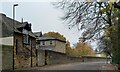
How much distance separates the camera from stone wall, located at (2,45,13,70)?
108ft

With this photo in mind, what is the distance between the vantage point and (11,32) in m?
40.1

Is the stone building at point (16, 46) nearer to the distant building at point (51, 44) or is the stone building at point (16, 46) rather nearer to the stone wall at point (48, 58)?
the stone wall at point (48, 58)

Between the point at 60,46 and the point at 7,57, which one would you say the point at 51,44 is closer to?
the point at 60,46

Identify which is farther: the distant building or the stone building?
the distant building

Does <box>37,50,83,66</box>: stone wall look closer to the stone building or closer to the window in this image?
the stone building

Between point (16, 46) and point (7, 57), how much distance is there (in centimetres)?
460

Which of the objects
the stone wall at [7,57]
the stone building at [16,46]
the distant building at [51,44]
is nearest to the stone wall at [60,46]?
the distant building at [51,44]

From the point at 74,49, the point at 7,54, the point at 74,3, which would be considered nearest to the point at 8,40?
the point at 7,54

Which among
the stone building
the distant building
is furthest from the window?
the distant building

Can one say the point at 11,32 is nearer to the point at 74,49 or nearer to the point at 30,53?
the point at 30,53

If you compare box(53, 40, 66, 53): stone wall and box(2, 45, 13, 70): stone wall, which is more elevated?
box(53, 40, 66, 53): stone wall

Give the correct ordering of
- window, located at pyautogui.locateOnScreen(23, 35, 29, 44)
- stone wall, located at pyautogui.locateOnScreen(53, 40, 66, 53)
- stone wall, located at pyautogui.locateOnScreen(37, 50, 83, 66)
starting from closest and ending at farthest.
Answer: window, located at pyautogui.locateOnScreen(23, 35, 29, 44), stone wall, located at pyautogui.locateOnScreen(37, 50, 83, 66), stone wall, located at pyautogui.locateOnScreen(53, 40, 66, 53)

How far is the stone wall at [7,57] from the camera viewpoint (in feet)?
108

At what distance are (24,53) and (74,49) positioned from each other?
6285cm
